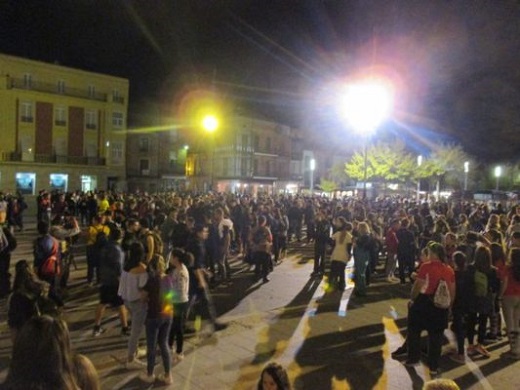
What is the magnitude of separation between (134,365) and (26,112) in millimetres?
41304

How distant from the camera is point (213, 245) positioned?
11109mm

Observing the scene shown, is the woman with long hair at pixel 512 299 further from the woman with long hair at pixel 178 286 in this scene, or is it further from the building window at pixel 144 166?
the building window at pixel 144 166

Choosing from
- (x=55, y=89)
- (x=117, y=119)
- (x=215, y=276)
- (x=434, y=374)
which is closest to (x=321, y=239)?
(x=215, y=276)

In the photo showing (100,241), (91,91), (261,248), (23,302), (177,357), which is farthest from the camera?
(91,91)

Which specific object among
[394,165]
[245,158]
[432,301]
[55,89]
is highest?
[55,89]

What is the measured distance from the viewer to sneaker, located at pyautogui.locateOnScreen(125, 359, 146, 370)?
5.80 m

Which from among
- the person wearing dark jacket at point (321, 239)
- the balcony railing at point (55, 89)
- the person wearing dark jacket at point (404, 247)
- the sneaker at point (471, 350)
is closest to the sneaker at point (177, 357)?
the sneaker at point (471, 350)

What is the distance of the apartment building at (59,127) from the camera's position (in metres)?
39.9

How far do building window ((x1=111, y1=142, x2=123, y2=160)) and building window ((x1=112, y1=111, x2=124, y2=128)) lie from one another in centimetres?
193

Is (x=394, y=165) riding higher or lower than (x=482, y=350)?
higher

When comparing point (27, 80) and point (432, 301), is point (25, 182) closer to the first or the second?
point (27, 80)

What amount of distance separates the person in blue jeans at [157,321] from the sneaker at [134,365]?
29 cm

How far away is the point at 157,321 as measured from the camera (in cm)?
531

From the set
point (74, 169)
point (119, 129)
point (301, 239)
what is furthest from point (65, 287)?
point (119, 129)
